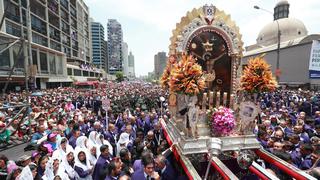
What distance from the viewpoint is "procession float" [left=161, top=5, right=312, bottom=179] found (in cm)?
429

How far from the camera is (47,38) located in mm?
44562

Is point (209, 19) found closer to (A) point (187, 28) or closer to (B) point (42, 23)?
(A) point (187, 28)

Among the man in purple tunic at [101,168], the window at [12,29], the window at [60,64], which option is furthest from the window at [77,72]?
the man in purple tunic at [101,168]

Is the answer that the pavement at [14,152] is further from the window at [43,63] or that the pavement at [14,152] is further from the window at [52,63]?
the window at [52,63]

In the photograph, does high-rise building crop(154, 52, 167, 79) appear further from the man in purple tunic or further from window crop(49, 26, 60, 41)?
window crop(49, 26, 60, 41)

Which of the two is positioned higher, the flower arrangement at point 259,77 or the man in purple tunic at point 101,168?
the flower arrangement at point 259,77

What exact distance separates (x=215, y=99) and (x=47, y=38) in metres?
46.4

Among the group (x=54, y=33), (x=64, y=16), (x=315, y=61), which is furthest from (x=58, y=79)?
(x=315, y=61)

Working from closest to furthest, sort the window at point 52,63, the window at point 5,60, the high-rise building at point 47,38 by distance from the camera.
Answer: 1. the window at point 5,60
2. the high-rise building at point 47,38
3. the window at point 52,63

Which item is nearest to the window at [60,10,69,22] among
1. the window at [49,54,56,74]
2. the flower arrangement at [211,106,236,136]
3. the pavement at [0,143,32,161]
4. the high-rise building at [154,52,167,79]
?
the window at [49,54,56,74]

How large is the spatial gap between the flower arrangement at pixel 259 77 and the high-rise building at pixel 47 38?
940 inches

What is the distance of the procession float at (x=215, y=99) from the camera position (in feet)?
14.1

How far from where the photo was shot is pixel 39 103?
57.8 ft

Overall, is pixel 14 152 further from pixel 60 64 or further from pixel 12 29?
pixel 60 64
